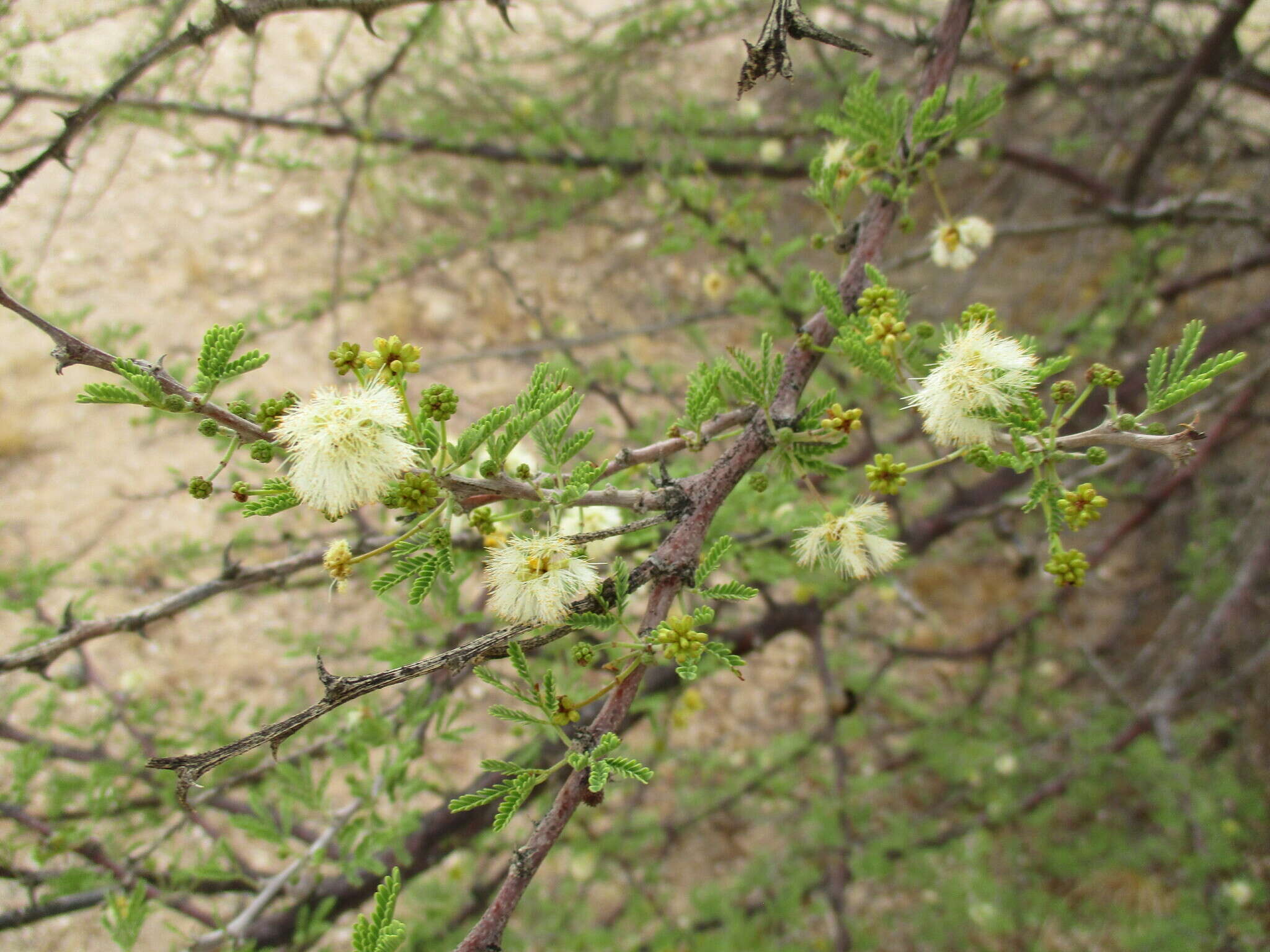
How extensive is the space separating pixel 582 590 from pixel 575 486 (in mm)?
134

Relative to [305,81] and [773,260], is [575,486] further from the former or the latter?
[305,81]

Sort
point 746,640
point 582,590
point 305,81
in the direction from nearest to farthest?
point 582,590
point 746,640
point 305,81

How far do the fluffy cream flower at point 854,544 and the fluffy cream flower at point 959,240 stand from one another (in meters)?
0.72

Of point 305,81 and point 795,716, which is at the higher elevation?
point 305,81

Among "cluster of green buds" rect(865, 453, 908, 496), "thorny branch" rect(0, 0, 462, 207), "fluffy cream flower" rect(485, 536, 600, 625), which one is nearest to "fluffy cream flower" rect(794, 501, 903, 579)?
"cluster of green buds" rect(865, 453, 908, 496)

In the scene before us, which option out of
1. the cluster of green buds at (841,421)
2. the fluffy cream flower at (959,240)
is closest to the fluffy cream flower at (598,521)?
the cluster of green buds at (841,421)

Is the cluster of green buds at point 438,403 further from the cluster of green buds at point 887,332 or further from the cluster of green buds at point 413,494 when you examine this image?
the cluster of green buds at point 887,332

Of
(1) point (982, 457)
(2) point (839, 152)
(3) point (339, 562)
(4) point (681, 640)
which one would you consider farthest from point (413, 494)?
(2) point (839, 152)

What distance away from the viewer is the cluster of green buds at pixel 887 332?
974 mm

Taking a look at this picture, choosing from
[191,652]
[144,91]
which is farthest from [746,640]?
[191,652]

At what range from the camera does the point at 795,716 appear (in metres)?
3.81

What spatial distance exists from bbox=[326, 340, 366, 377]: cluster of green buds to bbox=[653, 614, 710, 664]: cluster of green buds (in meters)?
0.46

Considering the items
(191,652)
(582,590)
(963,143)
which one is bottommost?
(582,590)

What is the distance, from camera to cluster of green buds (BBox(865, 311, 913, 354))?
3.19 ft
